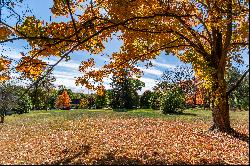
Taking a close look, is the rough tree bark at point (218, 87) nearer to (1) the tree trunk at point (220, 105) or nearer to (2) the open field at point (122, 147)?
(1) the tree trunk at point (220, 105)

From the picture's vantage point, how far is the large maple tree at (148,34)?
13.8m

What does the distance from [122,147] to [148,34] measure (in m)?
6.21

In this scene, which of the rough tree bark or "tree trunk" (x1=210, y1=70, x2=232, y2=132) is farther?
the rough tree bark

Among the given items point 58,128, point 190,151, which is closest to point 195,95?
point 58,128

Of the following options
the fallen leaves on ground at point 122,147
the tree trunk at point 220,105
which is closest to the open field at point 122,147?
the fallen leaves on ground at point 122,147

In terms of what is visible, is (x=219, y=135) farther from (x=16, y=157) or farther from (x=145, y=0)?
(x=16, y=157)

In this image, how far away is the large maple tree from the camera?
13812 mm

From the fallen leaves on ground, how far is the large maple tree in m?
2.43

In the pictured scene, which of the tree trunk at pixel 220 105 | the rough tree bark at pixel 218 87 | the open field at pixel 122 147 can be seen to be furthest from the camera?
the rough tree bark at pixel 218 87

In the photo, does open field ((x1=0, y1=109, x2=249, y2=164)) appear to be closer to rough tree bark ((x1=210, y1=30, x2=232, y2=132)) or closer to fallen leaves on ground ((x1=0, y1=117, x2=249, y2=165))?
fallen leaves on ground ((x1=0, y1=117, x2=249, y2=165))

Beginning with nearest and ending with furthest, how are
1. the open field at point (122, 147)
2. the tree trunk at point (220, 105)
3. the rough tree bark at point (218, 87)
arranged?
the open field at point (122, 147) < the tree trunk at point (220, 105) < the rough tree bark at point (218, 87)

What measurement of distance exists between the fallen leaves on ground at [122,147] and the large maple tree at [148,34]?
2433mm

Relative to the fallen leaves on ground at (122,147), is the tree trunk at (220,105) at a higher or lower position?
higher

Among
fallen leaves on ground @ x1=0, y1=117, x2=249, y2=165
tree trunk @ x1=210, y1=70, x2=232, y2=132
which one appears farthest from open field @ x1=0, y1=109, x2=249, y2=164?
tree trunk @ x1=210, y1=70, x2=232, y2=132
